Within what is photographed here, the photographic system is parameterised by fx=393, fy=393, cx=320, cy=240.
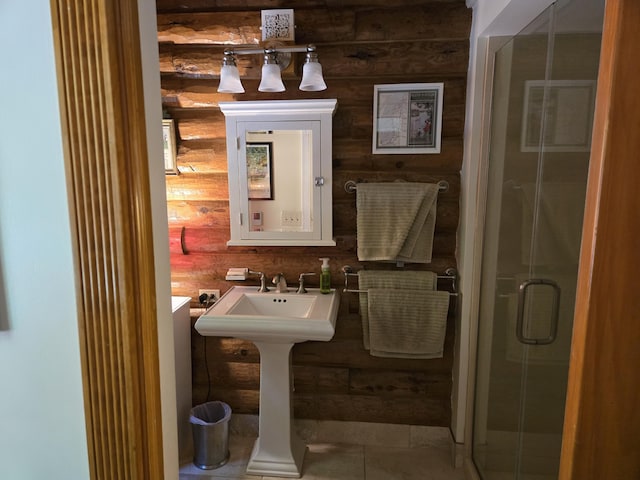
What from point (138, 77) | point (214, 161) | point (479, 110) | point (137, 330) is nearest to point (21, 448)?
point (137, 330)

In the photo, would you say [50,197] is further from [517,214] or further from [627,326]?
[517,214]

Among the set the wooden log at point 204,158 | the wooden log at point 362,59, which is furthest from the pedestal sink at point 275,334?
the wooden log at point 362,59

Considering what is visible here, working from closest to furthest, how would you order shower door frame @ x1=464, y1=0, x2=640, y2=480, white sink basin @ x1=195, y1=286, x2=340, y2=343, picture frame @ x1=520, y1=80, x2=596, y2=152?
shower door frame @ x1=464, y1=0, x2=640, y2=480 < picture frame @ x1=520, y1=80, x2=596, y2=152 < white sink basin @ x1=195, y1=286, x2=340, y2=343

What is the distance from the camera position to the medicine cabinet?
6.70 feet

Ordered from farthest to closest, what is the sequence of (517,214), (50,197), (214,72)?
(214,72) < (517,214) < (50,197)

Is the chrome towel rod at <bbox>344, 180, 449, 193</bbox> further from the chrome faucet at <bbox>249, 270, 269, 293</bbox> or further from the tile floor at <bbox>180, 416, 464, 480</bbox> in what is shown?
the tile floor at <bbox>180, 416, 464, 480</bbox>

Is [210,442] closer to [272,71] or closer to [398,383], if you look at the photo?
[398,383]

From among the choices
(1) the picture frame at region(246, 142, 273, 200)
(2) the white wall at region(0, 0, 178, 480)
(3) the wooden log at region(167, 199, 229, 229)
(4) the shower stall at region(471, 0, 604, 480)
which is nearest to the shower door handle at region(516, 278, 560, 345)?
(4) the shower stall at region(471, 0, 604, 480)

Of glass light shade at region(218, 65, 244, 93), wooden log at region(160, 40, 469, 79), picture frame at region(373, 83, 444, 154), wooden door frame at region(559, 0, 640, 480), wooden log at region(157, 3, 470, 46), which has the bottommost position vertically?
wooden door frame at region(559, 0, 640, 480)

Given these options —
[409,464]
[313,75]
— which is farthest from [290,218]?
[409,464]

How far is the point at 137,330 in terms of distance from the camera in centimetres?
87

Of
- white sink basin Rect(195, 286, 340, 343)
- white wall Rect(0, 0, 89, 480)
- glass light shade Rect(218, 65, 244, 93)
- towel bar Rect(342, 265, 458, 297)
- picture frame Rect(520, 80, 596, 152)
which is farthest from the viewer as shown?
towel bar Rect(342, 265, 458, 297)

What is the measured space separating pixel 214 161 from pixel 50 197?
1.39 m

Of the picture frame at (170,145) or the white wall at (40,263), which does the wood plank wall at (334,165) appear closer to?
the picture frame at (170,145)
